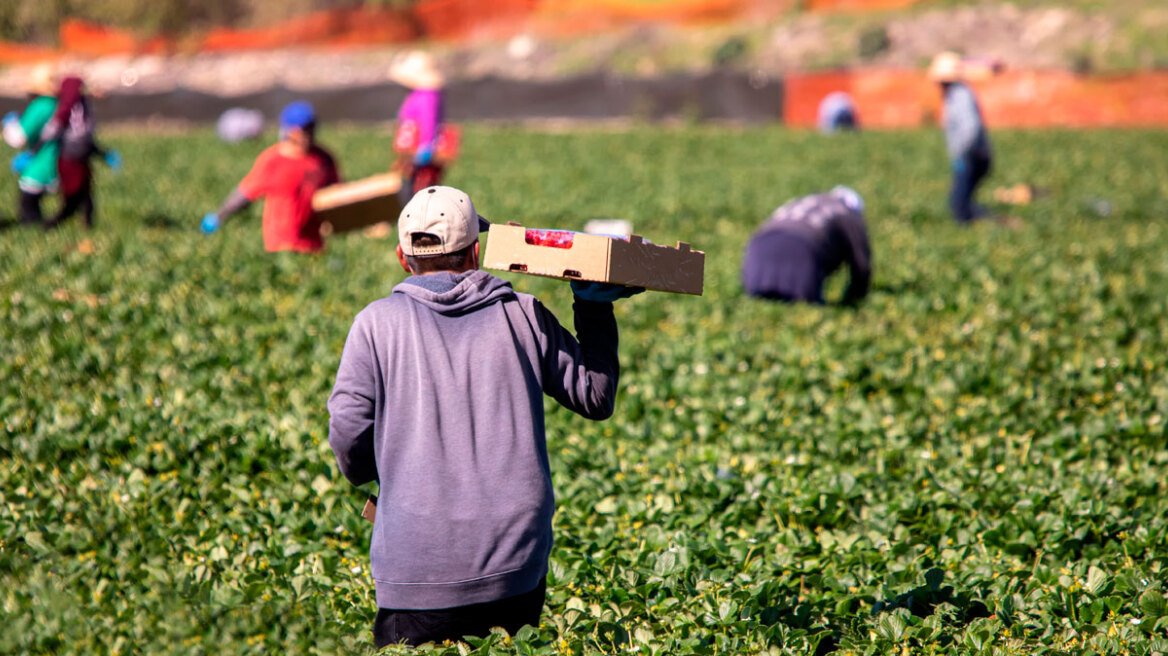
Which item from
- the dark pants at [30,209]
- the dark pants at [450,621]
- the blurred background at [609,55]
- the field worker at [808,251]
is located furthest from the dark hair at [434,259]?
the blurred background at [609,55]

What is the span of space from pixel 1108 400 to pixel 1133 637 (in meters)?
3.21

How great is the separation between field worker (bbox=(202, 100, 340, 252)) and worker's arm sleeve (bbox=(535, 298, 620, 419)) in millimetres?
6114

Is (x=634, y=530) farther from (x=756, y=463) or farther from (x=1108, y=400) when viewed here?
(x=1108, y=400)

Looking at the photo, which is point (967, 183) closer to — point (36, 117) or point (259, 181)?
point (259, 181)

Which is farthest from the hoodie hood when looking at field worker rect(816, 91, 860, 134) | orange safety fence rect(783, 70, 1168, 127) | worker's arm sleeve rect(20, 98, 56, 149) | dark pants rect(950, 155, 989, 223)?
orange safety fence rect(783, 70, 1168, 127)

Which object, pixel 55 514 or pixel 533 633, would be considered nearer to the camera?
pixel 533 633

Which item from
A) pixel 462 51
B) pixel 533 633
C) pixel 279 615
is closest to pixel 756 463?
pixel 533 633

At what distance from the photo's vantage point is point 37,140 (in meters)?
11.1

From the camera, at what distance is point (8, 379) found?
633cm

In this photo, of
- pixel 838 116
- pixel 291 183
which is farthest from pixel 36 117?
pixel 838 116

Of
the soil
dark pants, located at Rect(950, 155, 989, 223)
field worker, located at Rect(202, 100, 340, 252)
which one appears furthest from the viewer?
the soil

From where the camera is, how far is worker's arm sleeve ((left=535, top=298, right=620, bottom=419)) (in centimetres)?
309

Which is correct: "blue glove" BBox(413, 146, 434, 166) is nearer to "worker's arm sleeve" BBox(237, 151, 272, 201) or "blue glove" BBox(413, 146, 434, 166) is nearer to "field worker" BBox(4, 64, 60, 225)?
"worker's arm sleeve" BBox(237, 151, 272, 201)

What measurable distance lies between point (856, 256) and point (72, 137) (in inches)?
302
